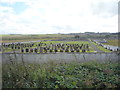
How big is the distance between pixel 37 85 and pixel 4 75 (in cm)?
134

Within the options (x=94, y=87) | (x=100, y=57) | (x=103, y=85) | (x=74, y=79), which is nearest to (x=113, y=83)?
(x=103, y=85)

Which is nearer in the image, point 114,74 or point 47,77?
point 47,77

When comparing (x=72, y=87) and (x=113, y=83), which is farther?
(x=113, y=83)

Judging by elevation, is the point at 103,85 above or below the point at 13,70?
below

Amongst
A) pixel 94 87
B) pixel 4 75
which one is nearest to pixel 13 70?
pixel 4 75

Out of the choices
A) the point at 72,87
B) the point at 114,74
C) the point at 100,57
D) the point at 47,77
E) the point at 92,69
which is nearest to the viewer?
the point at 72,87

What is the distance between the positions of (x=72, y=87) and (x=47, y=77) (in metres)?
1.07

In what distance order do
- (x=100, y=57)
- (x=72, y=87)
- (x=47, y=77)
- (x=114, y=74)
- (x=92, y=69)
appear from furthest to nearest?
(x=100, y=57)
(x=92, y=69)
(x=114, y=74)
(x=47, y=77)
(x=72, y=87)

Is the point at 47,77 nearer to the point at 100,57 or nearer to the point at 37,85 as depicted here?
the point at 37,85

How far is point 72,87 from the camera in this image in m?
4.41

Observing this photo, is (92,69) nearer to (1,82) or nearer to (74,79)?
(74,79)

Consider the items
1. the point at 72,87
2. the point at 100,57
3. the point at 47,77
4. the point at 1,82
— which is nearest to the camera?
the point at 72,87

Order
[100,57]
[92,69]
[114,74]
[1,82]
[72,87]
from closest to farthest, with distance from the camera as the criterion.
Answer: [72,87] < [1,82] < [114,74] < [92,69] < [100,57]

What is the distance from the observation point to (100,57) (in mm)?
11672
